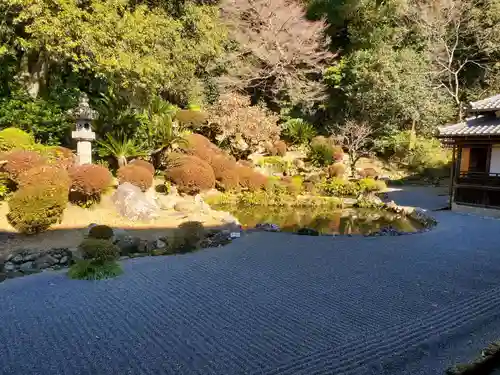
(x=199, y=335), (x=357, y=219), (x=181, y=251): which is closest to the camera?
(x=199, y=335)

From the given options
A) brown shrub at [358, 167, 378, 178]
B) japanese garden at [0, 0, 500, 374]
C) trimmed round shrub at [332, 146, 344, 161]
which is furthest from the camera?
trimmed round shrub at [332, 146, 344, 161]

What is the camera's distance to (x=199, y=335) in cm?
318

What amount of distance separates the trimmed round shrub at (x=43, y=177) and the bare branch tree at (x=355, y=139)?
12.9 metres

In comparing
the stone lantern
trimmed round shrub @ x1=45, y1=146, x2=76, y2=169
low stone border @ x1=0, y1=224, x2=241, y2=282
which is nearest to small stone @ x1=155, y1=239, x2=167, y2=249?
low stone border @ x1=0, y1=224, x2=241, y2=282

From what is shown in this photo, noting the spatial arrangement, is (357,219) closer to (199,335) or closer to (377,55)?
(199,335)

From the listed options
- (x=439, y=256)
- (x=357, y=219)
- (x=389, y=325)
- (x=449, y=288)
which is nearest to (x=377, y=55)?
(x=357, y=219)

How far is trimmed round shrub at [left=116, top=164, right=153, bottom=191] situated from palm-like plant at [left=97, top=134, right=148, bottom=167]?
4.33 ft

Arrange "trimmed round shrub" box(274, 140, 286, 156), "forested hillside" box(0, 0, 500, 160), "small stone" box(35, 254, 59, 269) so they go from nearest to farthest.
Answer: "small stone" box(35, 254, 59, 269) < "forested hillside" box(0, 0, 500, 160) < "trimmed round shrub" box(274, 140, 286, 156)

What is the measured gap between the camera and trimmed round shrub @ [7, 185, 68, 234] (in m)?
6.51

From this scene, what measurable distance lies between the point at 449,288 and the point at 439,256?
143 centimetres

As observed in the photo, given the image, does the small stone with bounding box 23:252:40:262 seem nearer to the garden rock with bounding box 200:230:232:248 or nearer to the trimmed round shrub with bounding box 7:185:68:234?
the trimmed round shrub with bounding box 7:185:68:234

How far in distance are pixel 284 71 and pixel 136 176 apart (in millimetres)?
13198

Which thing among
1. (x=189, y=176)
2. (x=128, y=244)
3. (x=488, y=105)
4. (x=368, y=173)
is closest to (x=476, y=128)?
(x=488, y=105)

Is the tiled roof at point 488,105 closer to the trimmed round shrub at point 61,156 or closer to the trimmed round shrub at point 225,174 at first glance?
the trimmed round shrub at point 225,174
